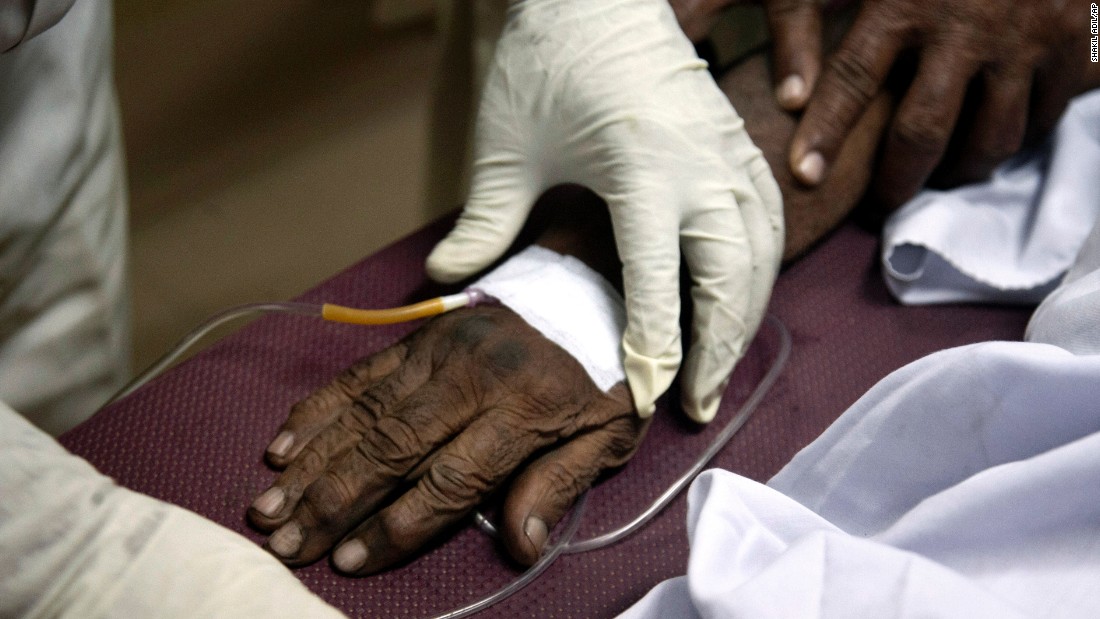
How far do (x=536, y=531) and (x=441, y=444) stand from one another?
0.13 metres

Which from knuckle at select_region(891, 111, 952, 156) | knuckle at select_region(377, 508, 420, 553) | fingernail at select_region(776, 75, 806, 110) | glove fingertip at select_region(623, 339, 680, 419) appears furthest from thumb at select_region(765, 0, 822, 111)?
knuckle at select_region(377, 508, 420, 553)

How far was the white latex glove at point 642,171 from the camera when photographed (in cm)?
87

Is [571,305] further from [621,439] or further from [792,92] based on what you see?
[792,92]

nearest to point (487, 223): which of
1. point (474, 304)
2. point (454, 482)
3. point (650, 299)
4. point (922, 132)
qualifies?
point (474, 304)

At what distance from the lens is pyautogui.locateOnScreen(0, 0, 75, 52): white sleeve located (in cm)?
68

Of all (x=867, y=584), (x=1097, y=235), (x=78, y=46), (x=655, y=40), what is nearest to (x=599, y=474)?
(x=867, y=584)

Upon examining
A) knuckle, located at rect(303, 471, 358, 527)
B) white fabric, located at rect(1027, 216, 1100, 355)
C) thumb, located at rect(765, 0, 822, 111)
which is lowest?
knuckle, located at rect(303, 471, 358, 527)

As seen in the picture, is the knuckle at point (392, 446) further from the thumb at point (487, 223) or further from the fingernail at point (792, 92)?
the fingernail at point (792, 92)

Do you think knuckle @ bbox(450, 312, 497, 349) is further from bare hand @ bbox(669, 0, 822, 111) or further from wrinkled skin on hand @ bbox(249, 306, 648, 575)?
bare hand @ bbox(669, 0, 822, 111)

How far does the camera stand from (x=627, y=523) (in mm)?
823

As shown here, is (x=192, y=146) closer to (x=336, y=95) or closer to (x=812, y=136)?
(x=336, y=95)

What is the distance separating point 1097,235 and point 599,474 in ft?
2.00

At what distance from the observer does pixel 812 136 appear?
1.05m

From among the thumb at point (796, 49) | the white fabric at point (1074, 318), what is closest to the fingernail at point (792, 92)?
the thumb at point (796, 49)
